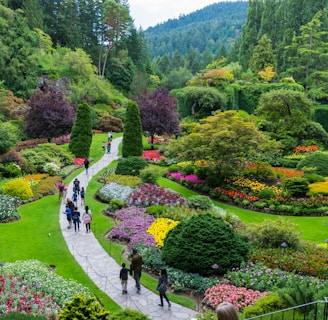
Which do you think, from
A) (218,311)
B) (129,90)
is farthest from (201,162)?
(129,90)

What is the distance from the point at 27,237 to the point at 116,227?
12.1 feet

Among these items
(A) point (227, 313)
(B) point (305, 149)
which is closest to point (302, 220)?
(B) point (305, 149)

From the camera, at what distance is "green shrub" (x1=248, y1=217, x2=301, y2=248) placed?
1502cm

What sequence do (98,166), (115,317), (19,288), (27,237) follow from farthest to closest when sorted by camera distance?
(98,166), (27,237), (19,288), (115,317)

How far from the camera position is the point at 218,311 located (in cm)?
437

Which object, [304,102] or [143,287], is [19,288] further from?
[304,102]

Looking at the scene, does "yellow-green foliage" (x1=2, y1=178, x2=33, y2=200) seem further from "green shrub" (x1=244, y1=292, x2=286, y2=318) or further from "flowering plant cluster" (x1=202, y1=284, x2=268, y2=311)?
"green shrub" (x1=244, y1=292, x2=286, y2=318)

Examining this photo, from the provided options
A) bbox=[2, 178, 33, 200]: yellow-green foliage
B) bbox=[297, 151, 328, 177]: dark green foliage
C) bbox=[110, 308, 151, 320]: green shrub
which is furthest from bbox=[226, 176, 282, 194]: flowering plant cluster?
bbox=[110, 308, 151, 320]: green shrub

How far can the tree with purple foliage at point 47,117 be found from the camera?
108 feet

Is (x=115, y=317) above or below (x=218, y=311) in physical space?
below

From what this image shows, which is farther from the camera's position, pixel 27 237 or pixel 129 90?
pixel 129 90

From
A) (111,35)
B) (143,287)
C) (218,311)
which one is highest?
(111,35)

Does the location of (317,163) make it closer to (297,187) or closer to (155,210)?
(297,187)

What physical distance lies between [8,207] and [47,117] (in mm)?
14639
